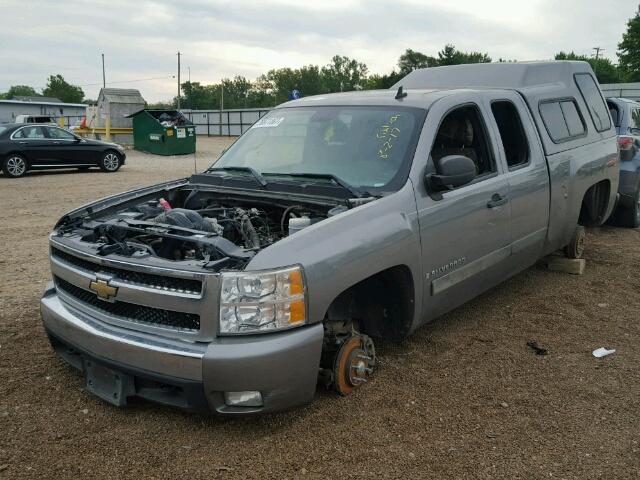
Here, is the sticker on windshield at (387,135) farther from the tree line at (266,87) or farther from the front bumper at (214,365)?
the tree line at (266,87)

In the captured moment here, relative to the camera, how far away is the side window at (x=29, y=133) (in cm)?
1694

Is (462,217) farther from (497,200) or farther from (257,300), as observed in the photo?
(257,300)

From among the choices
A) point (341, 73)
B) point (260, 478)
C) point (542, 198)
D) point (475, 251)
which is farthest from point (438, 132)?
point (341, 73)

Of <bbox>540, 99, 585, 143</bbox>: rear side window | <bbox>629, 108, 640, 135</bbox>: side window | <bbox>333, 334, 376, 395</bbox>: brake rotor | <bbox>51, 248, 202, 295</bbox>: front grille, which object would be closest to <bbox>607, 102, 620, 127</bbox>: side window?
<bbox>629, 108, 640, 135</bbox>: side window

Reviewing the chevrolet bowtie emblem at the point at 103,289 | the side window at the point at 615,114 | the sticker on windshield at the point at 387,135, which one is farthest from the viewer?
the side window at the point at 615,114

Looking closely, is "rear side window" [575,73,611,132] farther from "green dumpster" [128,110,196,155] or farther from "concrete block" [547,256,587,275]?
"green dumpster" [128,110,196,155]

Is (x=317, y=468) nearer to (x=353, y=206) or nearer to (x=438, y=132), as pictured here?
(x=353, y=206)

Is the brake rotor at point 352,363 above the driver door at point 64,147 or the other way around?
the other way around

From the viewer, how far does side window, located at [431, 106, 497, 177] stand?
4570 millimetres

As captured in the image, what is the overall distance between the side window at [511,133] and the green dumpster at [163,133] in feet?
70.1

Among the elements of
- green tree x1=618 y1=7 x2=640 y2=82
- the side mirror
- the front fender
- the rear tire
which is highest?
green tree x1=618 y1=7 x2=640 y2=82

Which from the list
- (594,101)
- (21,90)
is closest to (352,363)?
(594,101)

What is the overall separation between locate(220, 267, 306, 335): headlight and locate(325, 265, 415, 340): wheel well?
0.66 meters

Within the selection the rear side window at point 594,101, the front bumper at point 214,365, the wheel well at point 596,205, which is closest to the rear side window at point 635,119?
the rear side window at point 594,101
